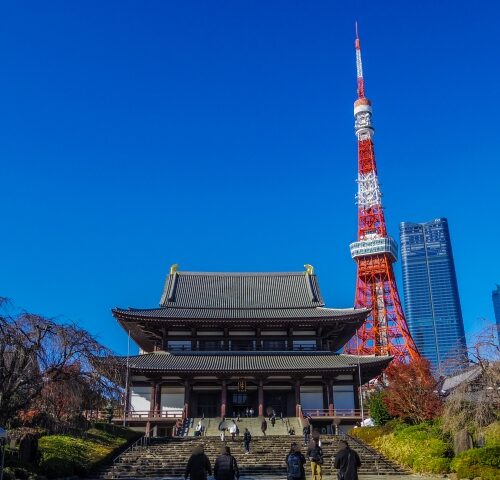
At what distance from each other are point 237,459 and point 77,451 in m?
7.96

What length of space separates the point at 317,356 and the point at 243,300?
32.2ft

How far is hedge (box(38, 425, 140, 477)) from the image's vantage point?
2239cm

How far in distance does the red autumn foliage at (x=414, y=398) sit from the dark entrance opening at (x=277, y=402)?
9450 millimetres

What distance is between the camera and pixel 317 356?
4275 centimetres

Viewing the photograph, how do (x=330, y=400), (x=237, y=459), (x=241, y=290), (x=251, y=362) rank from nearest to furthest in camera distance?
(x=237, y=459) < (x=330, y=400) < (x=251, y=362) < (x=241, y=290)

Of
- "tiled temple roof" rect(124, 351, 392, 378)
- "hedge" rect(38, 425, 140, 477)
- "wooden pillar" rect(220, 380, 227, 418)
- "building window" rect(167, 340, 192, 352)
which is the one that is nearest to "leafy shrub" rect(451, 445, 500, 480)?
"hedge" rect(38, 425, 140, 477)

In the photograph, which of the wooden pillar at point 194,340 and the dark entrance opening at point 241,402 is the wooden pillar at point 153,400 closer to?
the wooden pillar at point 194,340

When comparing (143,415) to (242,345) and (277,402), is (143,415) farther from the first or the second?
(277,402)

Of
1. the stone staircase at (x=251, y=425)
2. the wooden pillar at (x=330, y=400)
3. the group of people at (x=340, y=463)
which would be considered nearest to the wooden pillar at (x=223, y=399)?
the stone staircase at (x=251, y=425)

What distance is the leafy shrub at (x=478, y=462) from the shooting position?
67.1 ft

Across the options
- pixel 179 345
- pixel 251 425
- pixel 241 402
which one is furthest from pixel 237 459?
pixel 179 345

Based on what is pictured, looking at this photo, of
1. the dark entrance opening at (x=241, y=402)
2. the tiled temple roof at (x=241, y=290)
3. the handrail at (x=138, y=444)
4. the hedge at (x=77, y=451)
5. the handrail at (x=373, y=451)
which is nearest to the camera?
the hedge at (x=77, y=451)

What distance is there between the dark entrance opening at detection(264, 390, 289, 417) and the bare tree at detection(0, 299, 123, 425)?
938 inches

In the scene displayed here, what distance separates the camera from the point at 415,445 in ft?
84.5
